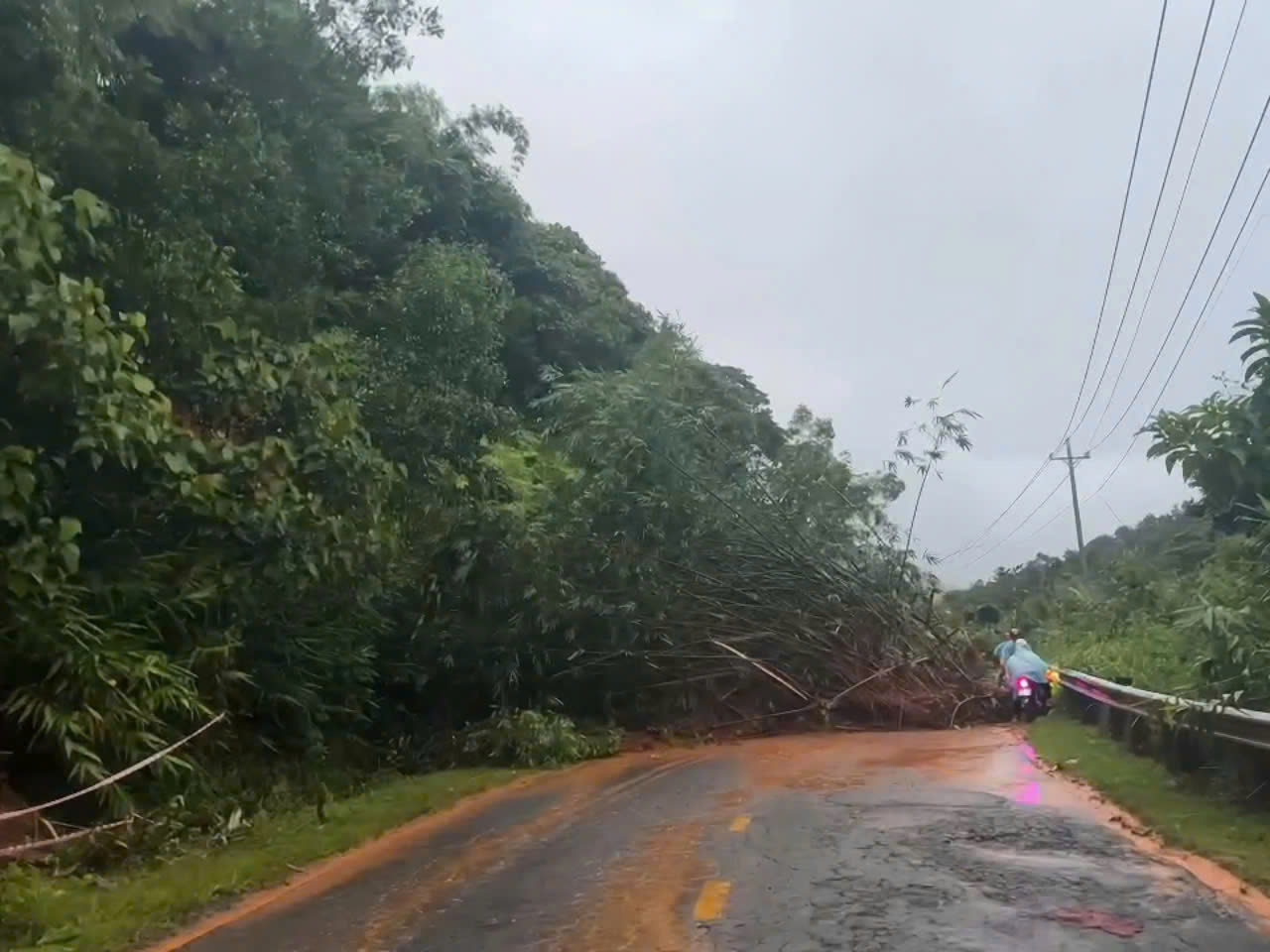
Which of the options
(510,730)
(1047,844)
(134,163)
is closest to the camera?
(1047,844)

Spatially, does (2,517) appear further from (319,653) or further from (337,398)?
(319,653)

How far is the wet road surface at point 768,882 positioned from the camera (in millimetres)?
6852

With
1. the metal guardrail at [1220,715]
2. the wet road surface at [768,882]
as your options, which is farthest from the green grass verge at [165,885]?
the metal guardrail at [1220,715]

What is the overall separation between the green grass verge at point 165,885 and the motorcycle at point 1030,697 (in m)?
12.0

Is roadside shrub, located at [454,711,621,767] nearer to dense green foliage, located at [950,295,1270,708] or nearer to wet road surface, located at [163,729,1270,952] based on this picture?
wet road surface, located at [163,729,1270,952]

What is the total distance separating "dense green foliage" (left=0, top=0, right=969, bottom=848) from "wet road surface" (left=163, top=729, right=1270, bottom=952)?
3091mm

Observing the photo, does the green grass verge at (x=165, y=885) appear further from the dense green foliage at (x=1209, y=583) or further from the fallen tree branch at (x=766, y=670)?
the fallen tree branch at (x=766, y=670)

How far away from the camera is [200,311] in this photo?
1284 centimetres

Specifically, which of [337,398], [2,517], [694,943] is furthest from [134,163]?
[694,943]

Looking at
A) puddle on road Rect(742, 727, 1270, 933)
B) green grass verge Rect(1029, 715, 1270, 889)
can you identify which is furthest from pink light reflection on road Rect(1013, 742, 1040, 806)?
green grass verge Rect(1029, 715, 1270, 889)

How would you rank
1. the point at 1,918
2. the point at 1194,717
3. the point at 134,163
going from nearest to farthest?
the point at 1,918 < the point at 1194,717 < the point at 134,163

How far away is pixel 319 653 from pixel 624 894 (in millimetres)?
8697

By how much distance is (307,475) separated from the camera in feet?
43.4

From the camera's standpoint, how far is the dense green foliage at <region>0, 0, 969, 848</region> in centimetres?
1096
